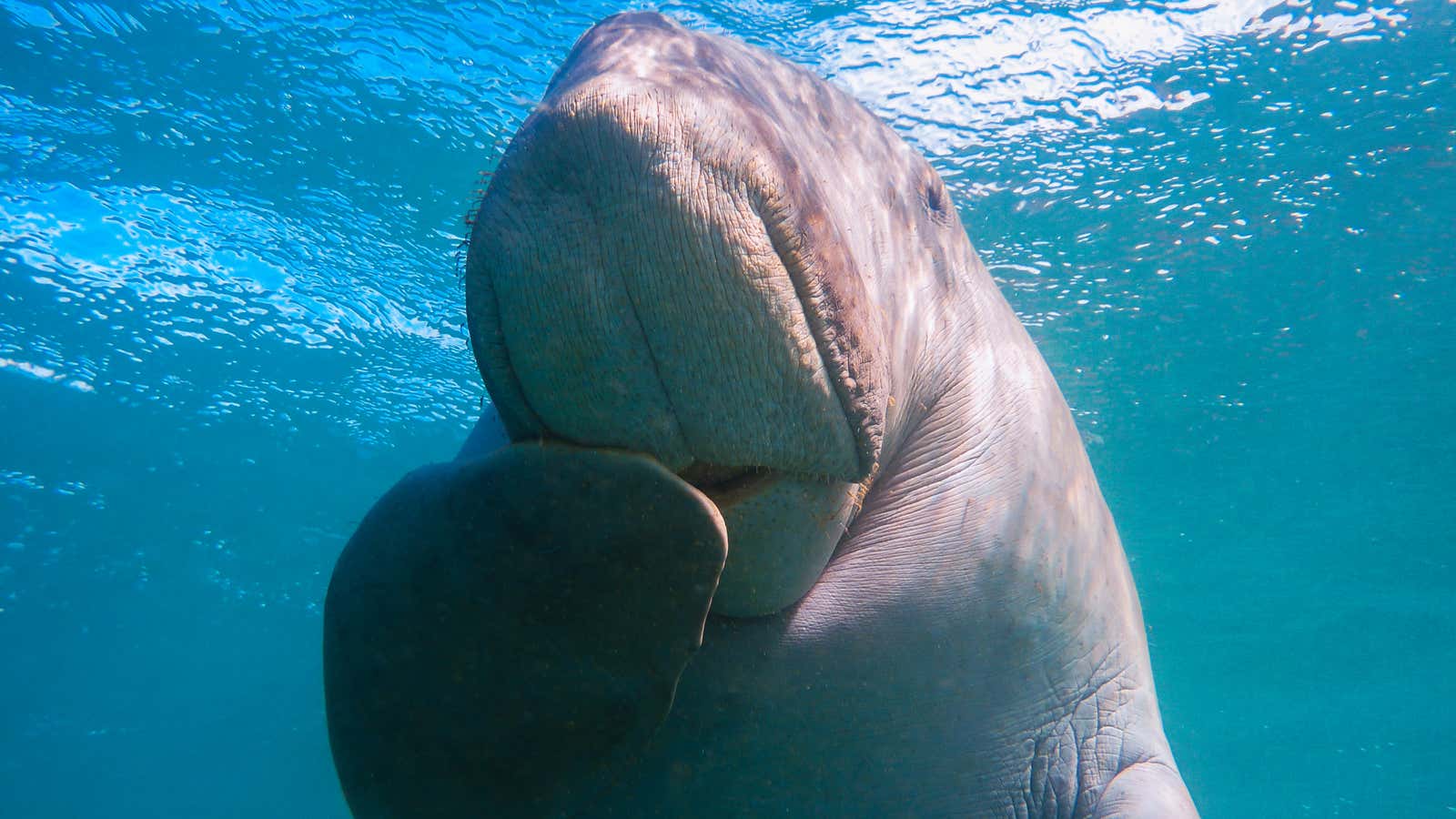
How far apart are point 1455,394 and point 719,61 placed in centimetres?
1858

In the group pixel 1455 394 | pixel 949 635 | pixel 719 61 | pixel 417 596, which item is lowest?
pixel 1455 394

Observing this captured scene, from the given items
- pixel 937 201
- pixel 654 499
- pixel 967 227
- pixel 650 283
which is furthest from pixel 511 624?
pixel 967 227

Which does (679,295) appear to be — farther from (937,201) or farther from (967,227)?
(967,227)

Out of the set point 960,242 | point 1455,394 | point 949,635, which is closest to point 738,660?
point 949,635

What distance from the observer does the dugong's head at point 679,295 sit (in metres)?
1.17

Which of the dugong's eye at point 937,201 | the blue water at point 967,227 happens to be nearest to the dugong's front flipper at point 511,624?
the dugong's eye at point 937,201

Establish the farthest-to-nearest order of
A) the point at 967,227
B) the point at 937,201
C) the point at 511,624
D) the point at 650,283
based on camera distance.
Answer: the point at 967,227, the point at 937,201, the point at 511,624, the point at 650,283

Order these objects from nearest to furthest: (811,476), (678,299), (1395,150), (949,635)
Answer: (678,299) → (811,476) → (949,635) → (1395,150)

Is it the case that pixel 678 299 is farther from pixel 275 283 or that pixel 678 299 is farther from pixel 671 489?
pixel 275 283

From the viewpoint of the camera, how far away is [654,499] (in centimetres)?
118

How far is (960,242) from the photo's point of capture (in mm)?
2656

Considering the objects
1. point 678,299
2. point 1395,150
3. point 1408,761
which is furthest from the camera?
point 1408,761

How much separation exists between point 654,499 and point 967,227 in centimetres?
1134

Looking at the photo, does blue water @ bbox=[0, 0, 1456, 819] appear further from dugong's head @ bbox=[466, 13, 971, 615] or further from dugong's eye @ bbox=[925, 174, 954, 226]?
dugong's head @ bbox=[466, 13, 971, 615]
